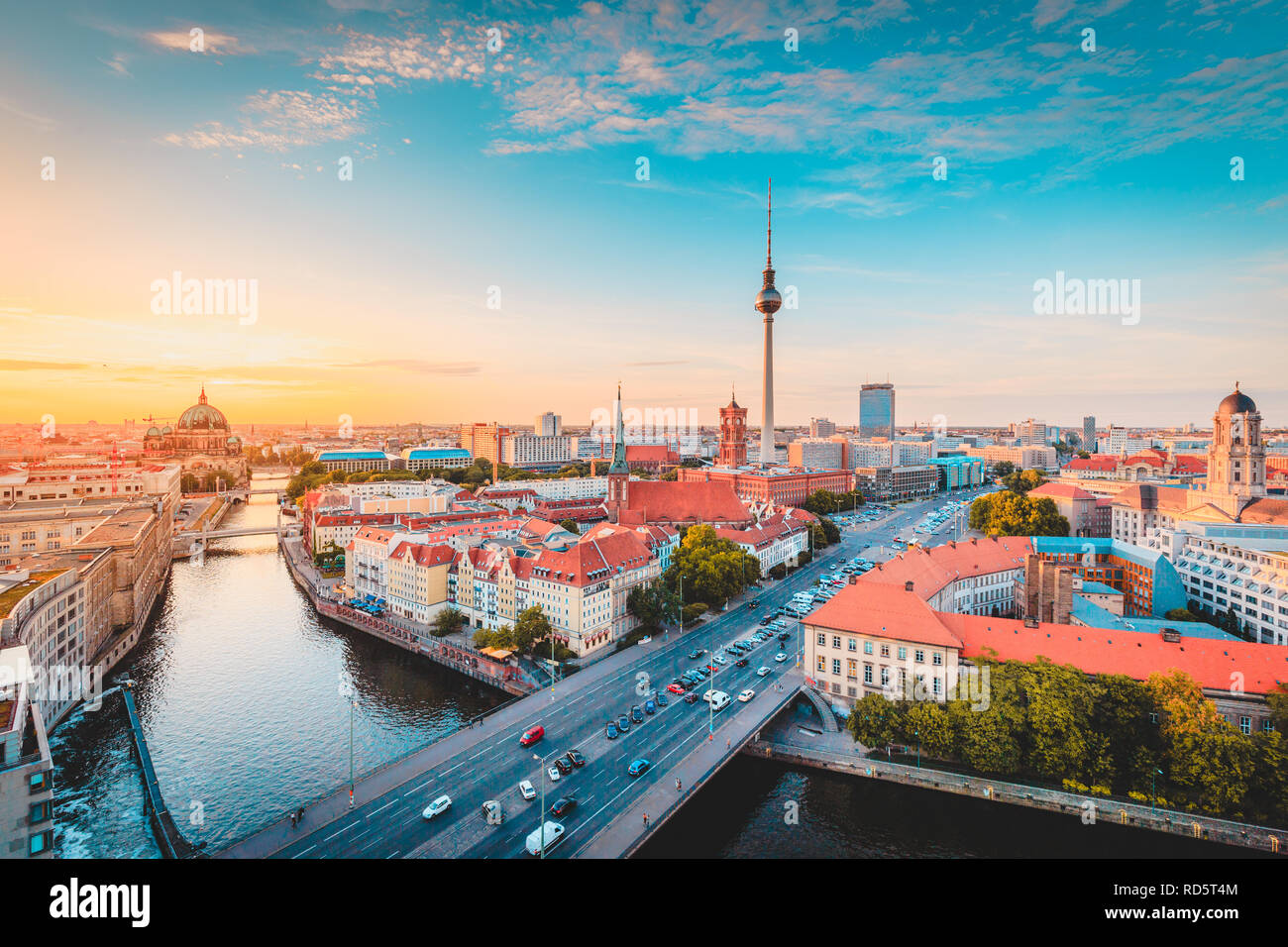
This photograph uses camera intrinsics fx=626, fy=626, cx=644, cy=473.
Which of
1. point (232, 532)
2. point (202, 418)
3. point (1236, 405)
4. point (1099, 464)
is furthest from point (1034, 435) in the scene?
point (202, 418)

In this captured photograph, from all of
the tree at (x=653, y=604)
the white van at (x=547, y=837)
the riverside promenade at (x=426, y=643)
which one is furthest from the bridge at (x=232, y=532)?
the white van at (x=547, y=837)

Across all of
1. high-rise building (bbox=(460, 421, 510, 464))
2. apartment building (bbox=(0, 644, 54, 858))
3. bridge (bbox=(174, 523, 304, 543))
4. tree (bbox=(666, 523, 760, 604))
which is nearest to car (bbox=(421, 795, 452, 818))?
apartment building (bbox=(0, 644, 54, 858))

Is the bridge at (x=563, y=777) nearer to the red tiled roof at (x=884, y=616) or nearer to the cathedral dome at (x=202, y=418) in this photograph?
the red tiled roof at (x=884, y=616)

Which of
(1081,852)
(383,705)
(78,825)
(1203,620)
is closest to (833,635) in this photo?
(1081,852)

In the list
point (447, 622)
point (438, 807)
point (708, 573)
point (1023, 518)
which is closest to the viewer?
point (438, 807)

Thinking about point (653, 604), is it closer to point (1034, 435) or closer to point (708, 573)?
point (708, 573)
